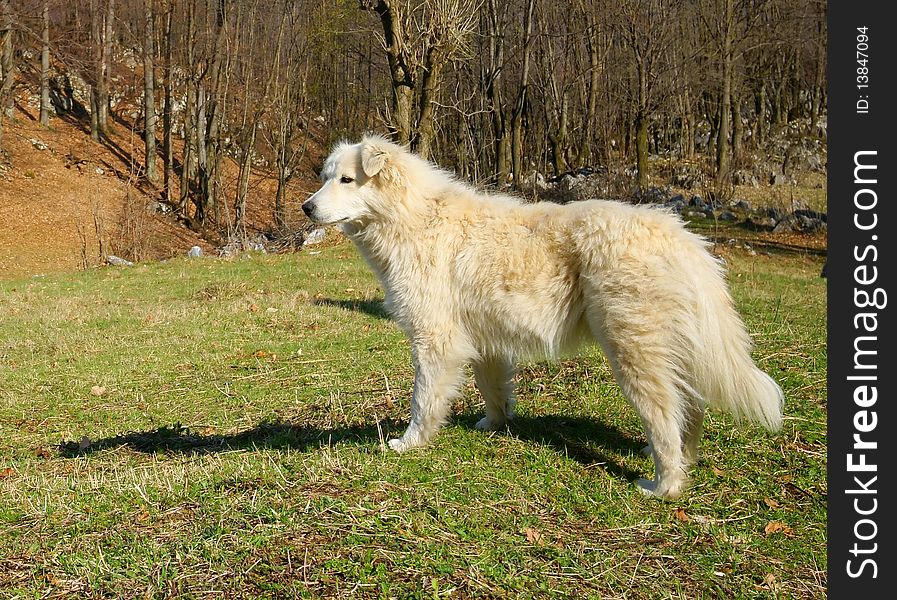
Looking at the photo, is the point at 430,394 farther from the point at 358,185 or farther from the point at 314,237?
the point at 314,237

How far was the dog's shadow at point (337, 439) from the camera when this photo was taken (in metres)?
5.30

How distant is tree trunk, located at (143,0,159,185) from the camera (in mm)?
31094

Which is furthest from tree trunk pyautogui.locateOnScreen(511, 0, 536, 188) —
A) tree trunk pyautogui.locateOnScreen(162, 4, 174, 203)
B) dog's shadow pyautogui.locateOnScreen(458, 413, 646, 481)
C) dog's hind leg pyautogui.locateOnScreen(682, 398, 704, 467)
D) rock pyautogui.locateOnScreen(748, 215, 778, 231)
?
dog's hind leg pyautogui.locateOnScreen(682, 398, 704, 467)

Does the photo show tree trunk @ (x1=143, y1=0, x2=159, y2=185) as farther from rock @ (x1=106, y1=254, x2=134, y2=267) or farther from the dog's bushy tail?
the dog's bushy tail

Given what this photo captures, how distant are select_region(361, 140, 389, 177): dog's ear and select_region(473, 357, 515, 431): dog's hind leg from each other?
1.62m

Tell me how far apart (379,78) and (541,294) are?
4036 cm

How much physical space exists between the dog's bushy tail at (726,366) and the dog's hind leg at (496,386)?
1.56 m

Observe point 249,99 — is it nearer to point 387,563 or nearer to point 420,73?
point 420,73

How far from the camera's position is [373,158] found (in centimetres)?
545

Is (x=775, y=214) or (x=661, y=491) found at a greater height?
(x=775, y=214)

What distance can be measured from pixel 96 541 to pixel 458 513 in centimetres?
194

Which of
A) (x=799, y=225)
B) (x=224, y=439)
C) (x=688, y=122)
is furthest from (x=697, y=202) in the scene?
(x=224, y=439)

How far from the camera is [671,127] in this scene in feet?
149
